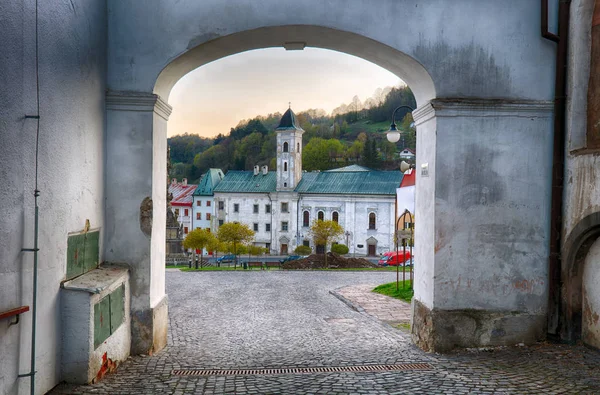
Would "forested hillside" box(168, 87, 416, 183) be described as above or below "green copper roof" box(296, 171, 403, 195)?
above

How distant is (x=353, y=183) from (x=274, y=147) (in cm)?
3650

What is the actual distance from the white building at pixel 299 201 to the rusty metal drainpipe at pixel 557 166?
147 feet

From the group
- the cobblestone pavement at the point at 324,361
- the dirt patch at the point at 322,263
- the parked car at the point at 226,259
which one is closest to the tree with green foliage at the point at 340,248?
the parked car at the point at 226,259

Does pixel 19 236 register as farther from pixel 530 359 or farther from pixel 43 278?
pixel 530 359

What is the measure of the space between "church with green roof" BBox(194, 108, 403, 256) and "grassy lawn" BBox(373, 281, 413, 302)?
119 feet

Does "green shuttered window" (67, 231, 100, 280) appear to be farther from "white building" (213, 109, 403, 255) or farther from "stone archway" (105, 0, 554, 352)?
"white building" (213, 109, 403, 255)

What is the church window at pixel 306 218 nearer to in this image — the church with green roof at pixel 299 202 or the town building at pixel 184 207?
the church with green roof at pixel 299 202

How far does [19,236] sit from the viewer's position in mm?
4316

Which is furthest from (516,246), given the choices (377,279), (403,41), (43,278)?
(377,279)

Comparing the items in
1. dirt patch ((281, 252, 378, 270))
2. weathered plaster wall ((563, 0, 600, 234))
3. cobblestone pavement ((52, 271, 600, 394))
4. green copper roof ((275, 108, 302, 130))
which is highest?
green copper roof ((275, 108, 302, 130))

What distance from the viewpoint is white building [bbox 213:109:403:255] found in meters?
52.7

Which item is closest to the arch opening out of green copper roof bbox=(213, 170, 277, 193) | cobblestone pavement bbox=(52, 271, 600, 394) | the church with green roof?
cobblestone pavement bbox=(52, 271, 600, 394)

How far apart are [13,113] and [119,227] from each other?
2788mm

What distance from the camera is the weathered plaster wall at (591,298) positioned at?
6.36 m
